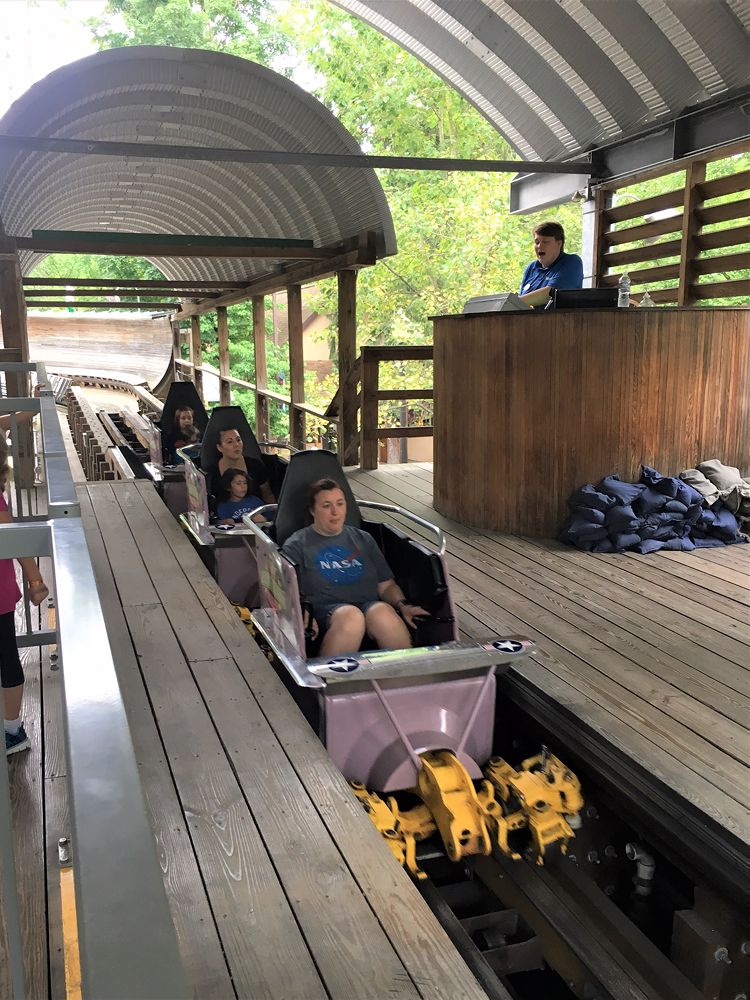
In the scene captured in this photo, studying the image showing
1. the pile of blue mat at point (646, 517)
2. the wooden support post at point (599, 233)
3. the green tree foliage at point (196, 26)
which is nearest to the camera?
the pile of blue mat at point (646, 517)

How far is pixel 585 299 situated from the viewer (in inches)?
188

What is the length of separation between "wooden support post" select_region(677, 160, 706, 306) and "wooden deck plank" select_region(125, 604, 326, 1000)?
4766 mm

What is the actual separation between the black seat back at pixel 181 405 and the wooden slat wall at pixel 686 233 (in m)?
3.53

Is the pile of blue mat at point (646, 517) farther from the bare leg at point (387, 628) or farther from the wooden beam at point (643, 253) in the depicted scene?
the wooden beam at point (643, 253)

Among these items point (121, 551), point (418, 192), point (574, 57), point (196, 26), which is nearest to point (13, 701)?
point (121, 551)

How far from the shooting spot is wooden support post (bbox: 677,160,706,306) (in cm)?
604

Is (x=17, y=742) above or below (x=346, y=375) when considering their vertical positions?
below

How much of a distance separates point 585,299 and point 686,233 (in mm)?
1946

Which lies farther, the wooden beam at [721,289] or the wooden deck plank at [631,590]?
the wooden beam at [721,289]

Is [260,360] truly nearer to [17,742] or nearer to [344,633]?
[344,633]

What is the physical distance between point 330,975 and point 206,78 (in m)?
7.16

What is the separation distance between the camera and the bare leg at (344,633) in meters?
3.20

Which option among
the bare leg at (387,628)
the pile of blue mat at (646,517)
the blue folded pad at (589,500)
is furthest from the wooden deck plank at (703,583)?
the bare leg at (387,628)

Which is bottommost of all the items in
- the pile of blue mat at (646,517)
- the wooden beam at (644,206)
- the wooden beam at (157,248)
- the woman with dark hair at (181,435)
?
the pile of blue mat at (646,517)
